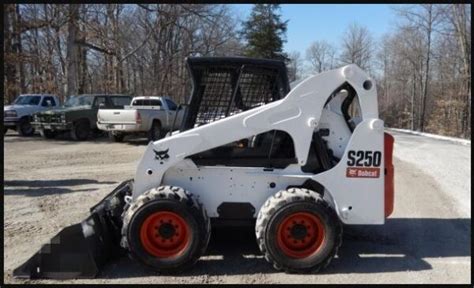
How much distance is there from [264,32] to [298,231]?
45.1 m

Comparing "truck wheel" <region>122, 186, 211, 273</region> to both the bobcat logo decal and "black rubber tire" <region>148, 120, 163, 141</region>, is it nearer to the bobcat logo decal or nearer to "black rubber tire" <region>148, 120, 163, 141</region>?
the bobcat logo decal

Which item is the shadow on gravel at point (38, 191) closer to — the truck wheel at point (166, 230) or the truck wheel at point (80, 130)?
the truck wheel at point (166, 230)

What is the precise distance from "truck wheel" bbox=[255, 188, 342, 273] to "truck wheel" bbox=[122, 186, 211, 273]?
631mm

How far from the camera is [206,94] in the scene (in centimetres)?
545

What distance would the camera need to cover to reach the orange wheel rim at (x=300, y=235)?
4852 millimetres

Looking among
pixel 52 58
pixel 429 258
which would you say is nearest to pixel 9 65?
pixel 52 58

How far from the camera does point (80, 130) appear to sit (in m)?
20.5

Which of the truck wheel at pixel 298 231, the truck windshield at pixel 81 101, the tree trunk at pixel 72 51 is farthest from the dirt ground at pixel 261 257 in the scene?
the tree trunk at pixel 72 51

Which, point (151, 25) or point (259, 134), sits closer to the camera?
point (259, 134)

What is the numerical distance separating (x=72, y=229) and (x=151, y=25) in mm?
33594

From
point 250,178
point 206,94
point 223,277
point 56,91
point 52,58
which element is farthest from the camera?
point 52,58

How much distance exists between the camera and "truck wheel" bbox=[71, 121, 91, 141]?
20.3m

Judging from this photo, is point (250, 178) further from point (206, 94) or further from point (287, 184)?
point (206, 94)

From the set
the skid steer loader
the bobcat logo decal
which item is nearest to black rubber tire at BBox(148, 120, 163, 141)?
the skid steer loader
